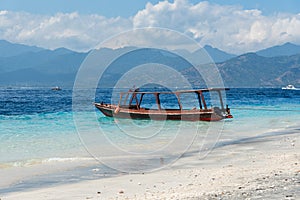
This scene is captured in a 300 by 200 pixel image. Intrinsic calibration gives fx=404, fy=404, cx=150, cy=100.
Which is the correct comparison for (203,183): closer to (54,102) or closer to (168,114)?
(168,114)

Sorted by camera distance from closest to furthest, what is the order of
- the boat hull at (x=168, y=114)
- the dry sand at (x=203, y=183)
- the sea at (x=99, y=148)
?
the dry sand at (x=203, y=183), the sea at (x=99, y=148), the boat hull at (x=168, y=114)

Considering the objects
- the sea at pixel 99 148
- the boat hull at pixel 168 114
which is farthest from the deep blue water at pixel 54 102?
the sea at pixel 99 148

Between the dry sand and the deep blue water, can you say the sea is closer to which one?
the dry sand

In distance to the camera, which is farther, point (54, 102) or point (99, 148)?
point (54, 102)

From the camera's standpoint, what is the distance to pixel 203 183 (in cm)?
1038

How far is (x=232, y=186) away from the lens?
9617 mm

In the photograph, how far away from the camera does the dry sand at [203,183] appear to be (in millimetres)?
8898

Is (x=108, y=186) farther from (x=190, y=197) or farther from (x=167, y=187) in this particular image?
(x=190, y=197)

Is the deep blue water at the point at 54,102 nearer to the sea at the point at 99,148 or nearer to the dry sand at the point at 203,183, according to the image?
the sea at the point at 99,148

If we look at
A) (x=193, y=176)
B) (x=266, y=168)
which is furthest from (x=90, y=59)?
(x=266, y=168)

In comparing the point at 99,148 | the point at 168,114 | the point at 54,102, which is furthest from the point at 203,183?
the point at 54,102

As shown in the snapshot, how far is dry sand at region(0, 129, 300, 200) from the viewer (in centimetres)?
890

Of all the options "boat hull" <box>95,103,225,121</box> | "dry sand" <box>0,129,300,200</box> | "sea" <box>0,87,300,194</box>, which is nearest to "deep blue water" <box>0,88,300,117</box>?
"boat hull" <box>95,103,225,121</box>

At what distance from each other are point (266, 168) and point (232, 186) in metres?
2.98
